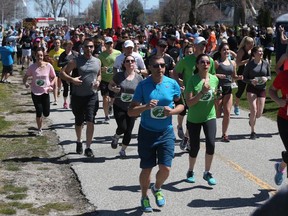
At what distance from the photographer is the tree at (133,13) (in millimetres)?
90000

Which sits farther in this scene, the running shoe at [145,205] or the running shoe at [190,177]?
the running shoe at [190,177]

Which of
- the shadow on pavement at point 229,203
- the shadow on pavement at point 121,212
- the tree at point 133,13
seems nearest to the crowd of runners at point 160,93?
the shadow on pavement at point 121,212

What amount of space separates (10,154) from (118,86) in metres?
2.20

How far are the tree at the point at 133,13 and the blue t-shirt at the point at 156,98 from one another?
83.5m

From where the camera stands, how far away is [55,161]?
28.0 ft

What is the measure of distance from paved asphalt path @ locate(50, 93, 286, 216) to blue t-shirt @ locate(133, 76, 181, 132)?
92cm

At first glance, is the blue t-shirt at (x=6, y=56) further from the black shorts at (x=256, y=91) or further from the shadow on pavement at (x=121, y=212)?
the shadow on pavement at (x=121, y=212)

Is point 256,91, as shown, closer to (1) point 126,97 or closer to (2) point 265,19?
(1) point 126,97

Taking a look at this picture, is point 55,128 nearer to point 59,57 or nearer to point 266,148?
point 59,57

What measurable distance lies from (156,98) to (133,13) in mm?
86165

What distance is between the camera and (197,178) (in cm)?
746

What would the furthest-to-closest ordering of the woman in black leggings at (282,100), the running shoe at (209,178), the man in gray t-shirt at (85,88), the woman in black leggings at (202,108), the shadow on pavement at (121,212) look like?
the man in gray t-shirt at (85,88), the running shoe at (209,178), the woman in black leggings at (202,108), the woman in black leggings at (282,100), the shadow on pavement at (121,212)

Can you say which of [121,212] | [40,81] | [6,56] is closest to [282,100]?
[121,212]

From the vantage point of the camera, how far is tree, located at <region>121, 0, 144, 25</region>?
90000 millimetres
